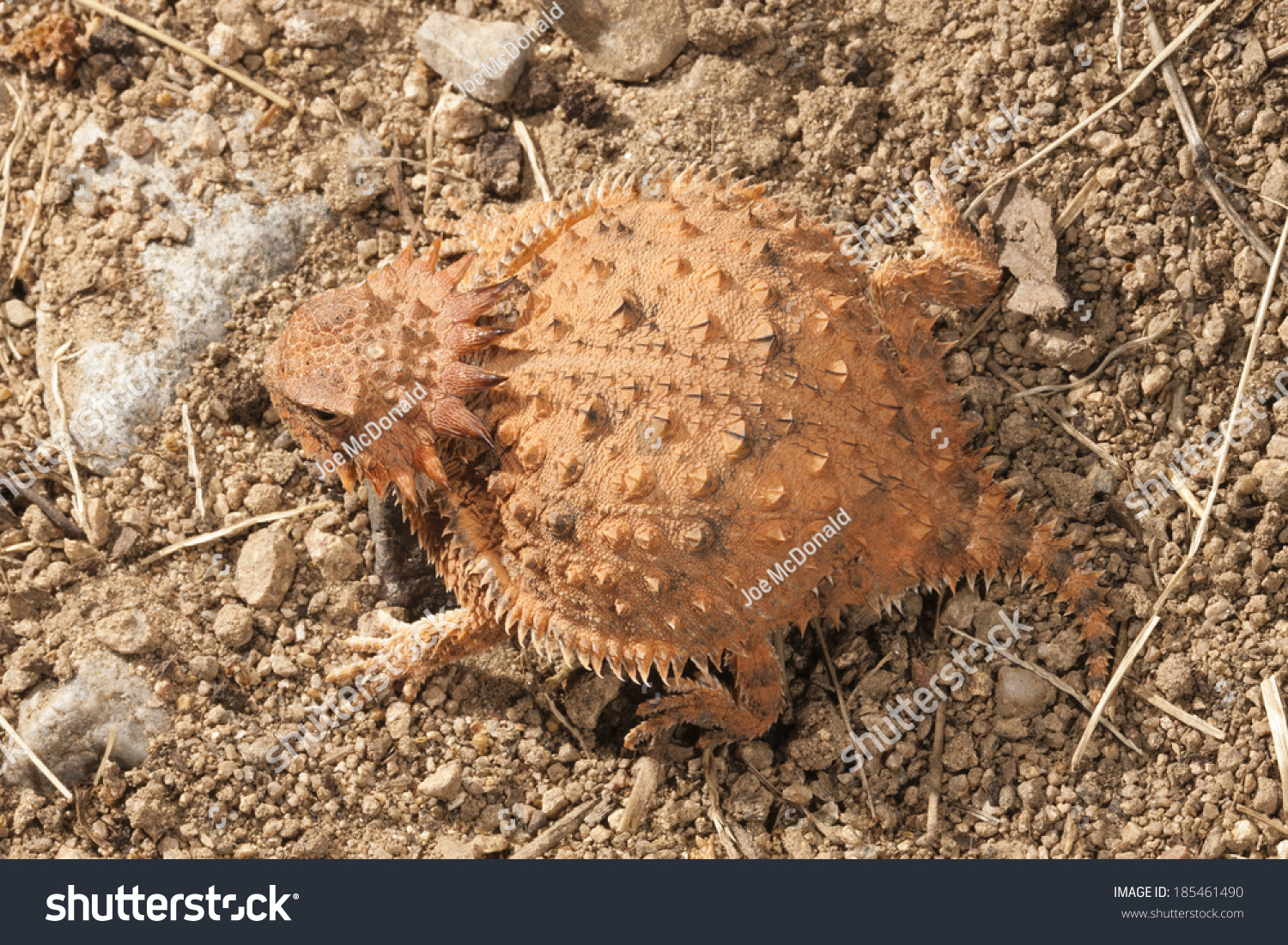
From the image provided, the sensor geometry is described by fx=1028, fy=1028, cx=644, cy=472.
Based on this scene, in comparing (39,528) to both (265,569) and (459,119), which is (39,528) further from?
(459,119)

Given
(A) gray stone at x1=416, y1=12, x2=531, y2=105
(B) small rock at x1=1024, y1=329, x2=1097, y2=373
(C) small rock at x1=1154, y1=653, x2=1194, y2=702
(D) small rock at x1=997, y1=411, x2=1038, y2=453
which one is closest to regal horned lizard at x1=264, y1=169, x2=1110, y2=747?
(C) small rock at x1=1154, y1=653, x2=1194, y2=702

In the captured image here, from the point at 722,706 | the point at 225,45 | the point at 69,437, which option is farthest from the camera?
the point at 225,45

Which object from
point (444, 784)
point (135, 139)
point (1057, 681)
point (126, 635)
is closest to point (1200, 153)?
point (1057, 681)

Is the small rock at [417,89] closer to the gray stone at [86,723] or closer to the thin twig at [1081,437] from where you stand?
the gray stone at [86,723]

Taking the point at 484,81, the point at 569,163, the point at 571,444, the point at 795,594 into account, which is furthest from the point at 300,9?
A: the point at 795,594

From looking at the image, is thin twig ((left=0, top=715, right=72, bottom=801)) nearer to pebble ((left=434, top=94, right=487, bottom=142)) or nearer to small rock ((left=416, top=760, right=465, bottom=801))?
small rock ((left=416, top=760, right=465, bottom=801))
